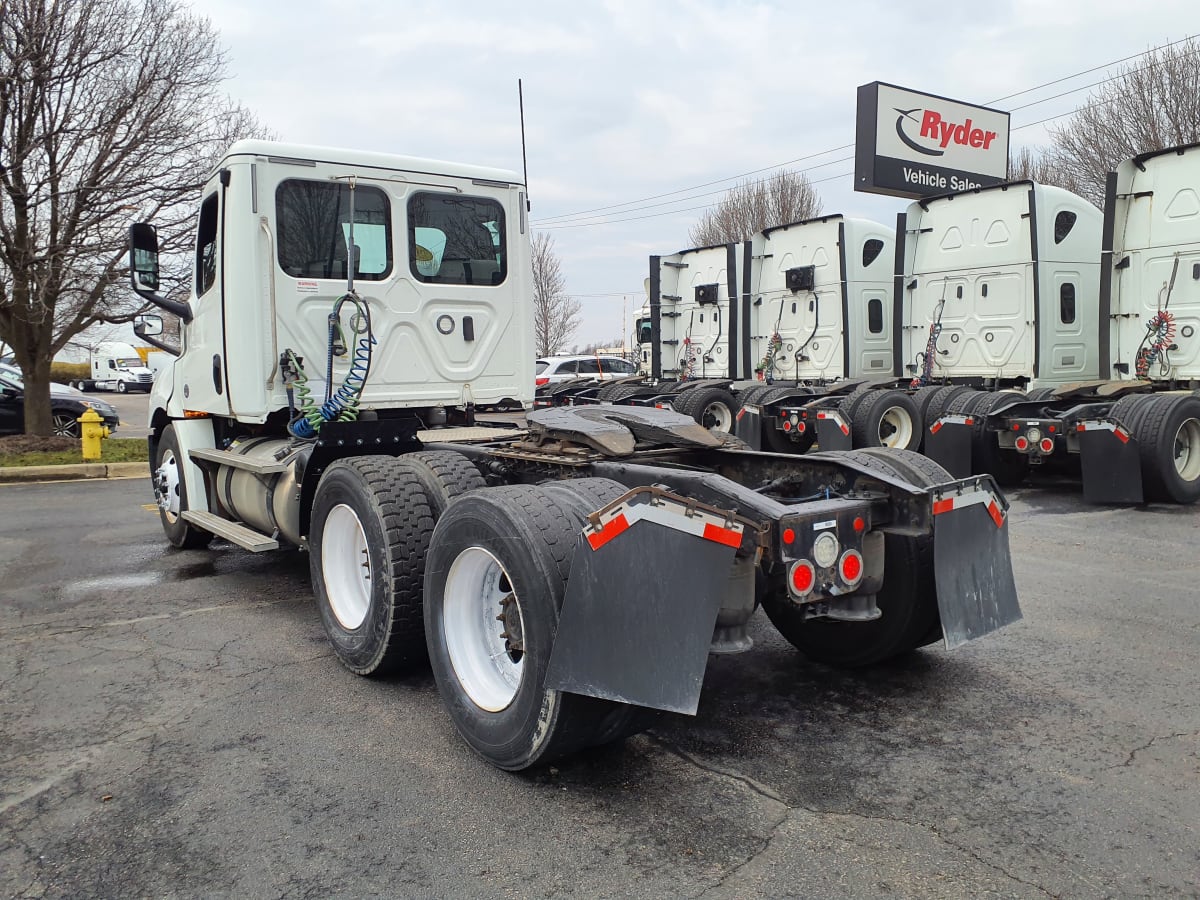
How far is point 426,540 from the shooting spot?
432 centimetres

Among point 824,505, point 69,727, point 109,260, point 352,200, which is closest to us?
point 824,505

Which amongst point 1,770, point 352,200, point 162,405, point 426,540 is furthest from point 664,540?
point 162,405

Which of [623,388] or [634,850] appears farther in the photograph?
[623,388]

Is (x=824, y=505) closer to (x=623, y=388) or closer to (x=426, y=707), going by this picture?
(x=426, y=707)

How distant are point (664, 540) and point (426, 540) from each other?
5.37 ft

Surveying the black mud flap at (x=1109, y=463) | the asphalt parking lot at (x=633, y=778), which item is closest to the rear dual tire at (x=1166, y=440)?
the black mud flap at (x=1109, y=463)

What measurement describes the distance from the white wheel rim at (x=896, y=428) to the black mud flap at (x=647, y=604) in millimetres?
8810

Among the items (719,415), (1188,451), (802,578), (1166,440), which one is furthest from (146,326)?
(1188,451)

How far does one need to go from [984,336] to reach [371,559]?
983cm

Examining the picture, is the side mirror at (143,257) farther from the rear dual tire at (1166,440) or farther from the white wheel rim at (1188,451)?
the white wheel rim at (1188,451)

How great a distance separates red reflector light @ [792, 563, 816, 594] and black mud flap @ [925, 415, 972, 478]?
7.26m

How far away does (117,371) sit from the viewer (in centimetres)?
4872

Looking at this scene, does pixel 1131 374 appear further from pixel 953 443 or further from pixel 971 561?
pixel 971 561

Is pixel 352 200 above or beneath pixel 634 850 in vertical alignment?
above
